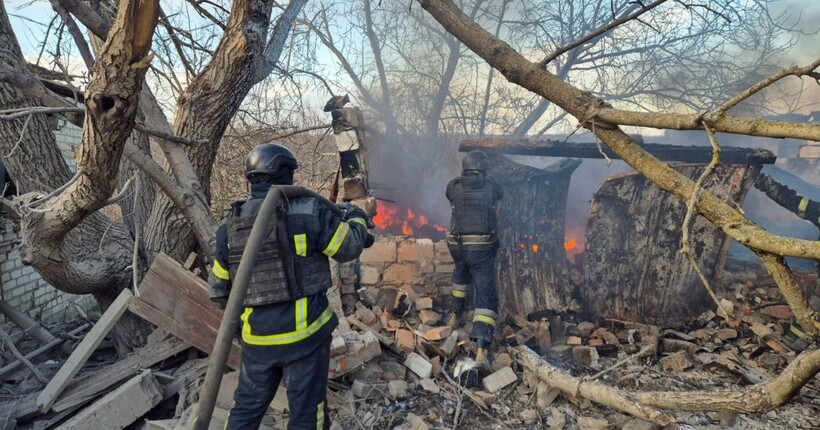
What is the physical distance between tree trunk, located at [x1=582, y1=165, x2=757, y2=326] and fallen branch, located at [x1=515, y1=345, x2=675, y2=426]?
5.81 feet

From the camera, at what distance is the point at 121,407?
317cm

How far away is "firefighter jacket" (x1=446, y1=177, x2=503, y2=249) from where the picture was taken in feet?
16.9

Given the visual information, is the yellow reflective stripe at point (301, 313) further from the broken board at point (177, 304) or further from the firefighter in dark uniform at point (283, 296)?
the broken board at point (177, 304)

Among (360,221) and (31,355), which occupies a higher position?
(360,221)

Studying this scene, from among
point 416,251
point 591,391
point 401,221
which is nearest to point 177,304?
point 416,251

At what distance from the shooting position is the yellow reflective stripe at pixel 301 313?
276 cm

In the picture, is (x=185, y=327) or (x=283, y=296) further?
(x=185, y=327)

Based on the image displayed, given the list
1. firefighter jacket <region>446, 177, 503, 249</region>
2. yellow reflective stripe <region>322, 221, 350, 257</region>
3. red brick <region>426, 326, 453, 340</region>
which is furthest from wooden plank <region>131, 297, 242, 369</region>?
firefighter jacket <region>446, 177, 503, 249</region>

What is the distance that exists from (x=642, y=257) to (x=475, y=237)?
2.27m

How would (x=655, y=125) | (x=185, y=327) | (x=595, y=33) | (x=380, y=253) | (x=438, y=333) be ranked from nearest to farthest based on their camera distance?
(x=655, y=125) → (x=595, y=33) → (x=185, y=327) → (x=438, y=333) → (x=380, y=253)

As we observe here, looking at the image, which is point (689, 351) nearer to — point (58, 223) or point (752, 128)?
point (752, 128)

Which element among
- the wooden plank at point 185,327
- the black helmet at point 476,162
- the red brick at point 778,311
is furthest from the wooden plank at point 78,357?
the red brick at point 778,311

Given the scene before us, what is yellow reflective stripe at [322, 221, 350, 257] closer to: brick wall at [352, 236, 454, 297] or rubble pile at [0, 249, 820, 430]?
rubble pile at [0, 249, 820, 430]

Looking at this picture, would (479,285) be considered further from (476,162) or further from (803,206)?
(803,206)
